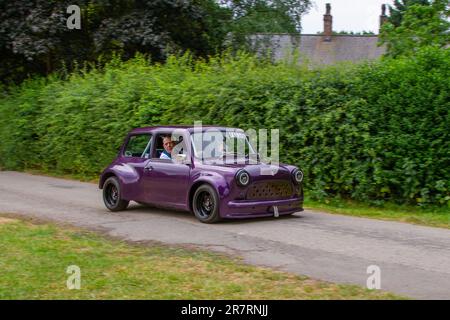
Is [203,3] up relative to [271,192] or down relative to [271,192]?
up

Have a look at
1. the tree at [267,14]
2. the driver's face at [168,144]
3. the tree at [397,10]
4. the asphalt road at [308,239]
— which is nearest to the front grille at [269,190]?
the asphalt road at [308,239]

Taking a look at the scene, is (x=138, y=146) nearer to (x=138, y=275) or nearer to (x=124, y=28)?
(x=138, y=275)

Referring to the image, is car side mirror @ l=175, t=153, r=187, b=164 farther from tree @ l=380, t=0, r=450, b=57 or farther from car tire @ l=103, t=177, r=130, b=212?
tree @ l=380, t=0, r=450, b=57

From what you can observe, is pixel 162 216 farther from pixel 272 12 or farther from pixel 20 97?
pixel 272 12

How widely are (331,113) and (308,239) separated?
428cm

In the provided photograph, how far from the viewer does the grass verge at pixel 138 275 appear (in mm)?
Result: 5969

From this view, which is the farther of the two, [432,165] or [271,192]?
[432,165]

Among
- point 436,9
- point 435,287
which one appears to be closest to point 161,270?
point 435,287

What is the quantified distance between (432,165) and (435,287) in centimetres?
568

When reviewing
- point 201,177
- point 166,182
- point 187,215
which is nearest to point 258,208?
point 201,177

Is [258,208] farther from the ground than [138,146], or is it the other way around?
[138,146]

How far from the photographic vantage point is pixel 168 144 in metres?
11.4

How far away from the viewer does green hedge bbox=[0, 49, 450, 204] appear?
38.2ft

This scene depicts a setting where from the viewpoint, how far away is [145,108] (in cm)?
1634
